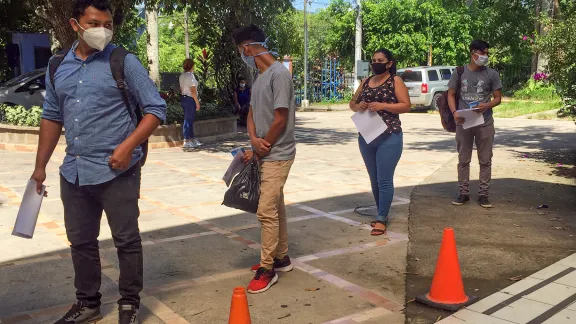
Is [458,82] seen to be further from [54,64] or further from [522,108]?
[522,108]

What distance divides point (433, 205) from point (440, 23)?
2574 cm

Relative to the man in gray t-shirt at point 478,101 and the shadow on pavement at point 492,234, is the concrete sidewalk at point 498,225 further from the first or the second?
Answer: the man in gray t-shirt at point 478,101

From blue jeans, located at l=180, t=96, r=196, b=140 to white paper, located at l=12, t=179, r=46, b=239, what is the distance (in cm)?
915

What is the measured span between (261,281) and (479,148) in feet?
12.2

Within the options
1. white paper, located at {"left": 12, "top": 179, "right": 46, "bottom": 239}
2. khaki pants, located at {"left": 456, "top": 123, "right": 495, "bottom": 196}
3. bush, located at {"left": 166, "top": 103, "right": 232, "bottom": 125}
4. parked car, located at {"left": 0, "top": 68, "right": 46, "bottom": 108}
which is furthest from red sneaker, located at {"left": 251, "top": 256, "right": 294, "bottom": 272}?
parked car, located at {"left": 0, "top": 68, "right": 46, "bottom": 108}

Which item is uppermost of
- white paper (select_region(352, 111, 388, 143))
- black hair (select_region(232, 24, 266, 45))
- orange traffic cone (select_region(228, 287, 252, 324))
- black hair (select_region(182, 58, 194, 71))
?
black hair (select_region(182, 58, 194, 71))

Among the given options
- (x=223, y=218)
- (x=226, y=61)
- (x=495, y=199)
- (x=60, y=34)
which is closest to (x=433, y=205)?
(x=495, y=199)

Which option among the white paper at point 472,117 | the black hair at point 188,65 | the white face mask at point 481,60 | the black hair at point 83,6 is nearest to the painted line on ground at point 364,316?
the black hair at point 83,6

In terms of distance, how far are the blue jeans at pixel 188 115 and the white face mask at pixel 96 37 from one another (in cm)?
932

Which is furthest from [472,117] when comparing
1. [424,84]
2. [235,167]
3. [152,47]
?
[152,47]

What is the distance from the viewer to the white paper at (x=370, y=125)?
5957 millimetres

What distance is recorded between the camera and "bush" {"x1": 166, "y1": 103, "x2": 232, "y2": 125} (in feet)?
45.9

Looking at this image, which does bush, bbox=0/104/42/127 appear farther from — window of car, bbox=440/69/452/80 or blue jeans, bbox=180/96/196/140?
window of car, bbox=440/69/452/80

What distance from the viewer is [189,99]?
1279cm
